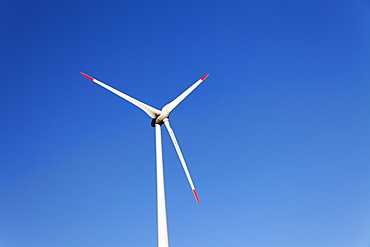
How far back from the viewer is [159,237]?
25.4 meters

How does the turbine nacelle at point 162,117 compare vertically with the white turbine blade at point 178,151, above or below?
above

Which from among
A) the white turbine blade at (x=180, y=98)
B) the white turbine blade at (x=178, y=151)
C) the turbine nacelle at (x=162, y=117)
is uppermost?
the white turbine blade at (x=180, y=98)

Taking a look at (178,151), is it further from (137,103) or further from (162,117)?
(137,103)

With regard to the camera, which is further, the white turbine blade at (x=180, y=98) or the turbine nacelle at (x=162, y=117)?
the white turbine blade at (x=180, y=98)

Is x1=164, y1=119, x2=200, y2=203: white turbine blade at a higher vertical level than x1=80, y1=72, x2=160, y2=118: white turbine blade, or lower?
lower

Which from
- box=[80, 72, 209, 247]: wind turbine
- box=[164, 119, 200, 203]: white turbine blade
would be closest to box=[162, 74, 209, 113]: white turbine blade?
box=[80, 72, 209, 247]: wind turbine

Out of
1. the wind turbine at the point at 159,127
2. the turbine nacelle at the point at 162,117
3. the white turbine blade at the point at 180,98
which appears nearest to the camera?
the wind turbine at the point at 159,127

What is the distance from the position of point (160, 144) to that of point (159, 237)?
27.0 feet

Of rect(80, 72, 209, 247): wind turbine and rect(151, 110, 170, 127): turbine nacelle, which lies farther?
rect(151, 110, 170, 127): turbine nacelle

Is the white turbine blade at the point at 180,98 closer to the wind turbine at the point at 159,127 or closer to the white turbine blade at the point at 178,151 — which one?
the wind turbine at the point at 159,127

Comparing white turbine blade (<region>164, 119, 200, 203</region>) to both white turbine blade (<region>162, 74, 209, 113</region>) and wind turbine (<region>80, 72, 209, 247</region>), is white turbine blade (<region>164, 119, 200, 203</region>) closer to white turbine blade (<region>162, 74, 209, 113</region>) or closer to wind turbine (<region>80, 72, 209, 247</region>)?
wind turbine (<region>80, 72, 209, 247</region>)

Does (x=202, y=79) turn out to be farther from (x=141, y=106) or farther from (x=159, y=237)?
(x=159, y=237)

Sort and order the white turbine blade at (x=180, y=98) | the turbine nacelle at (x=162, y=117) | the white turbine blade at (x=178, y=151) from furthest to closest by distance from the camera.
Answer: the white turbine blade at (x=180, y=98) → the turbine nacelle at (x=162, y=117) → the white turbine blade at (x=178, y=151)

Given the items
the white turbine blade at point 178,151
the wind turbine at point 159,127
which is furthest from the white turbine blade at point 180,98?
the white turbine blade at point 178,151
